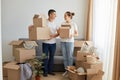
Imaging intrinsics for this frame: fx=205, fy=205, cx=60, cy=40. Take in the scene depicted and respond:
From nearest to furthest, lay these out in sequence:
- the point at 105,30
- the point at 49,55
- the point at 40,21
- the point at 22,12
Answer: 1. the point at 105,30
2. the point at 40,21
3. the point at 49,55
4. the point at 22,12

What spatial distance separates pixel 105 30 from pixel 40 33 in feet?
4.42

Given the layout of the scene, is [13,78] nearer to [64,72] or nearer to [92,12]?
[64,72]

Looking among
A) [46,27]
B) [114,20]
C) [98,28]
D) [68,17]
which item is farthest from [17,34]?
[114,20]

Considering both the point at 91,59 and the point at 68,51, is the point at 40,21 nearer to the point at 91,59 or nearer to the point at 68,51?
the point at 68,51

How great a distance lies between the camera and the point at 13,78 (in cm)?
420

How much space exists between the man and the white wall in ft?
3.65

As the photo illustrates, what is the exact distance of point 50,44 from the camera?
4504 mm

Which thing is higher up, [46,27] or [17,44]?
[46,27]

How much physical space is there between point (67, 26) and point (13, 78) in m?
1.56

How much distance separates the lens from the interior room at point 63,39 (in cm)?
379

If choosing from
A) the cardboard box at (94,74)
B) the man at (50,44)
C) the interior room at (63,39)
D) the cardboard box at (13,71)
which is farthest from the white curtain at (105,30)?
the cardboard box at (13,71)

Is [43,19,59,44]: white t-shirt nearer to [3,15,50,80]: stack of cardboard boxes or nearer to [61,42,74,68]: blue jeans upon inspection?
[3,15,50,80]: stack of cardboard boxes

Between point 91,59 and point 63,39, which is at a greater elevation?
point 63,39

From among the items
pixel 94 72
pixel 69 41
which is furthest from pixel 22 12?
pixel 94 72
